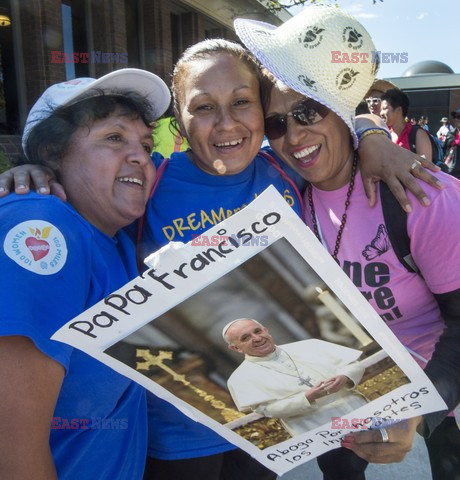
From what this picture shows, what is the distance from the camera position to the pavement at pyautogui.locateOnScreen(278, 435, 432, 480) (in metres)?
2.46

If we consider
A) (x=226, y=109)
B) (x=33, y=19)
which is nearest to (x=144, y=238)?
(x=226, y=109)

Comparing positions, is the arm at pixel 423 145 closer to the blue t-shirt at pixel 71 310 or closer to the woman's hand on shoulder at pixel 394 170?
the woman's hand on shoulder at pixel 394 170

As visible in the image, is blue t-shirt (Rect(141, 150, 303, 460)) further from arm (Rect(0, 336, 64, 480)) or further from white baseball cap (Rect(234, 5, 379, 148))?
arm (Rect(0, 336, 64, 480))

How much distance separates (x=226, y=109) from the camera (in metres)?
1.59

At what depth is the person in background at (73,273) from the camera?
889mm

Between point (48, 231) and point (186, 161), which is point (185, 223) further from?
point (48, 231)

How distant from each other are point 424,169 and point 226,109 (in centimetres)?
67

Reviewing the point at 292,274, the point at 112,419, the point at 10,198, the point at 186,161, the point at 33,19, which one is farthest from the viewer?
the point at 33,19

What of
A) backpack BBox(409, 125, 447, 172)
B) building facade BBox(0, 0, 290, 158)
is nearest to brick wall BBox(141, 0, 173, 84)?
building facade BBox(0, 0, 290, 158)

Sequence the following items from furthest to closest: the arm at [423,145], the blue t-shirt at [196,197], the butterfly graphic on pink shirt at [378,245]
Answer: the arm at [423,145] → the blue t-shirt at [196,197] → the butterfly graphic on pink shirt at [378,245]

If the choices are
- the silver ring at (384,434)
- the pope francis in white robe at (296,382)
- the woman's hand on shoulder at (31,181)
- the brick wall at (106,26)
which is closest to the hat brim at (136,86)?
the woman's hand on shoulder at (31,181)

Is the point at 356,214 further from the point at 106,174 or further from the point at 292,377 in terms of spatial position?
the point at 106,174

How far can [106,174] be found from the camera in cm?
130

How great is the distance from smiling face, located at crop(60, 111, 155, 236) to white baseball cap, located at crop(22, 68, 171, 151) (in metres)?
0.09
